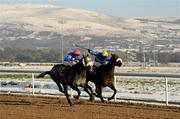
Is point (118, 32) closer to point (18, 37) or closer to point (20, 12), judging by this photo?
point (18, 37)

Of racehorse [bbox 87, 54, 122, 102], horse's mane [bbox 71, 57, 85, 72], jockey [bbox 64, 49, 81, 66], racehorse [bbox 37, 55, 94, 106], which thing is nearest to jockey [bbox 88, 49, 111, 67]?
racehorse [bbox 87, 54, 122, 102]

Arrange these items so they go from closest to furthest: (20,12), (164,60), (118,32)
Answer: (164,60) → (118,32) → (20,12)

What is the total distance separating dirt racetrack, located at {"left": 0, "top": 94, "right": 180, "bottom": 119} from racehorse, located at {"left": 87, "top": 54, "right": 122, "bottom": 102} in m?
0.53

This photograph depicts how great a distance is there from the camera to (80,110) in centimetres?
1190

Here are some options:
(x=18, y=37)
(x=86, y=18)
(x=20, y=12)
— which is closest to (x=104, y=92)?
(x=18, y=37)

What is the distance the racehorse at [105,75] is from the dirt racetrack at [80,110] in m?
0.53

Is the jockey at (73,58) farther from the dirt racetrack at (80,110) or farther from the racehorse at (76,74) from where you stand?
the dirt racetrack at (80,110)

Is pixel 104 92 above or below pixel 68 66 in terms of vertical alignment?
below

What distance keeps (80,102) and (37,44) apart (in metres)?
114

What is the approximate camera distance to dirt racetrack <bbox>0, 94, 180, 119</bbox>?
10.8 m

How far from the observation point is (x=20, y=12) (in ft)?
572

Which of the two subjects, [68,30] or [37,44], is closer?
[37,44]

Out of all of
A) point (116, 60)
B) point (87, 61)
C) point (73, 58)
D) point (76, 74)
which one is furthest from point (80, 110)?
point (73, 58)

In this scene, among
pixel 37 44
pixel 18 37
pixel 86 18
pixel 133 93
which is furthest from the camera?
pixel 86 18
